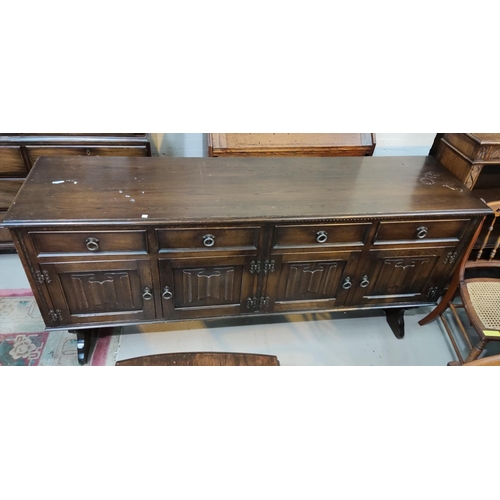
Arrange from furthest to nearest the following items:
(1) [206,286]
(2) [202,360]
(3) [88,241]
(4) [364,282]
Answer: (4) [364,282] < (1) [206,286] < (3) [88,241] < (2) [202,360]

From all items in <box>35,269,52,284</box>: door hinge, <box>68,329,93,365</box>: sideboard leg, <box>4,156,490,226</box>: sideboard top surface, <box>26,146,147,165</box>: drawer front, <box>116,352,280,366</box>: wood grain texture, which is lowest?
<box>68,329,93,365</box>: sideboard leg

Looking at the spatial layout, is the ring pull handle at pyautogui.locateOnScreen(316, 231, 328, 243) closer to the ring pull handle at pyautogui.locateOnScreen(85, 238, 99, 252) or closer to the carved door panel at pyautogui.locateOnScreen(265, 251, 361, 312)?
the carved door panel at pyautogui.locateOnScreen(265, 251, 361, 312)

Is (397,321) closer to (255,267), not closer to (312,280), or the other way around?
(312,280)

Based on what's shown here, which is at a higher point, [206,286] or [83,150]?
[83,150]

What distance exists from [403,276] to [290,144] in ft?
2.95

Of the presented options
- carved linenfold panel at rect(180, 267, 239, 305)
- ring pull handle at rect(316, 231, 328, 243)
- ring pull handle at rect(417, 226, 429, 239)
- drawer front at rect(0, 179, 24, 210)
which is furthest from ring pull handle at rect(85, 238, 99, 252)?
ring pull handle at rect(417, 226, 429, 239)

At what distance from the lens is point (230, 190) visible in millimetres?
1521

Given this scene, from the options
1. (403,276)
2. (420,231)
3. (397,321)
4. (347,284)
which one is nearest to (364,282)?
(347,284)

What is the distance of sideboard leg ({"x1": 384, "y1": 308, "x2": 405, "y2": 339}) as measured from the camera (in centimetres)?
195

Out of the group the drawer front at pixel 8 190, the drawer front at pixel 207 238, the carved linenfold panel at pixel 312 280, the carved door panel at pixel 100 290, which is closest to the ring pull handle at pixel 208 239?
the drawer front at pixel 207 238

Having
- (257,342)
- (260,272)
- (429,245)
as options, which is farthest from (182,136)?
(429,245)

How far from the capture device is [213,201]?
145cm

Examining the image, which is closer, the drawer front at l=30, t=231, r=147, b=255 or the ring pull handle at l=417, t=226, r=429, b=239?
the drawer front at l=30, t=231, r=147, b=255

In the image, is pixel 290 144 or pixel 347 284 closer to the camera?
pixel 347 284
